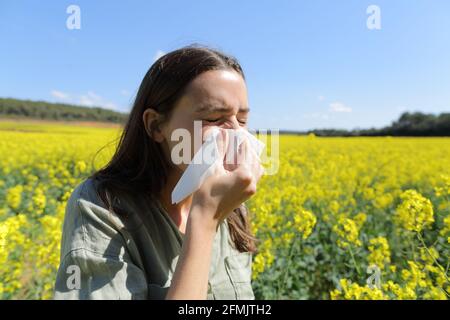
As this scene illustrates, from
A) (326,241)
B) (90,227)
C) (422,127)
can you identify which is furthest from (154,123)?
(422,127)

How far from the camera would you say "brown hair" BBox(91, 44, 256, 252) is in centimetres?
108

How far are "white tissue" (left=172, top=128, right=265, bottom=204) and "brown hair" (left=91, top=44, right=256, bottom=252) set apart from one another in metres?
0.19

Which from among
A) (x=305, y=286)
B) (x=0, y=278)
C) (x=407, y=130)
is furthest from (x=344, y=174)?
(x=407, y=130)

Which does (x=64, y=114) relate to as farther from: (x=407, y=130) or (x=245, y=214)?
(x=245, y=214)

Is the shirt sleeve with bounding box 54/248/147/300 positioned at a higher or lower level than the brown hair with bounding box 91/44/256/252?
lower

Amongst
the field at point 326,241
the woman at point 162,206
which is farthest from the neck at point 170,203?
the field at point 326,241

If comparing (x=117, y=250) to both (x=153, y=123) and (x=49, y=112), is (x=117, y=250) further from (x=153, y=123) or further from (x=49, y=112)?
(x=49, y=112)

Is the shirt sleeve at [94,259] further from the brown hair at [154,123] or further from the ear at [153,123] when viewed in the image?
the ear at [153,123]

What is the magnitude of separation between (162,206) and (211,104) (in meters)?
0.36

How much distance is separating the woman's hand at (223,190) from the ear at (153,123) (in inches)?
10.3

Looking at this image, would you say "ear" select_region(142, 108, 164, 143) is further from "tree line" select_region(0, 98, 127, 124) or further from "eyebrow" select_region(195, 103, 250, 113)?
"tree line" select_region(0, 98, 127, 124)

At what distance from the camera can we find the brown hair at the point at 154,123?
1.08 metres

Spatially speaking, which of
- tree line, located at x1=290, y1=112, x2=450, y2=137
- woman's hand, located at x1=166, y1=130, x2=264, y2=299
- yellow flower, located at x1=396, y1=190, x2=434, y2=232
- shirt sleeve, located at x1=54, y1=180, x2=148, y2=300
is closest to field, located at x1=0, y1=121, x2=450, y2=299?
yellow flower, located at x1=396, y1=190, x2=434, y2=232

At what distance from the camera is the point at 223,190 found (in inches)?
35.1
